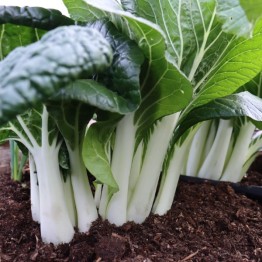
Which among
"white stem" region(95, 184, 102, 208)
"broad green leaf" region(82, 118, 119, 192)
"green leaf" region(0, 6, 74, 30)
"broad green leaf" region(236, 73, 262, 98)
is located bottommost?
"white stem" region(95, 184, 102, 208)

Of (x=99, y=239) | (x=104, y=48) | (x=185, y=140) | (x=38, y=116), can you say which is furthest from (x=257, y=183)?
(x=104, y=48)

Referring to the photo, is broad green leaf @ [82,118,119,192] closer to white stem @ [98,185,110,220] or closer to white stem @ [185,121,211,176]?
white stem @ [98,185,110,220]

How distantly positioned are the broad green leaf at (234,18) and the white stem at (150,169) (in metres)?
0.23

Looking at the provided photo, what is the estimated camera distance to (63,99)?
0.52 metres

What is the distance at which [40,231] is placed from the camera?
0.74 meters

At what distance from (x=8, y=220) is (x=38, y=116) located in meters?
0.26

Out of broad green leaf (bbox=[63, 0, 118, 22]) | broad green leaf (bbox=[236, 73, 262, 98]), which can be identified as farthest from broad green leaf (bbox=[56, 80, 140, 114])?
broad green leaf (bbox=[236, 73, 262, 98])

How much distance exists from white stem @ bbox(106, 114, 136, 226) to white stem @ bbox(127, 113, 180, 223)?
3 centimetres

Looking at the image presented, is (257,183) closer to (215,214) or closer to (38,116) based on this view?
(215,214)

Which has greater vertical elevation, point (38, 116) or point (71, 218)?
point (38, 116)

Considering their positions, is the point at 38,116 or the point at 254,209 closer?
the point at 38,116

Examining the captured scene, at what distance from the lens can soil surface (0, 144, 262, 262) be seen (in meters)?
0.67

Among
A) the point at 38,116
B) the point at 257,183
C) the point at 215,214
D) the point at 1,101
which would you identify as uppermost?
the point at 1,101

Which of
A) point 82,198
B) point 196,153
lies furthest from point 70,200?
point 196,153
